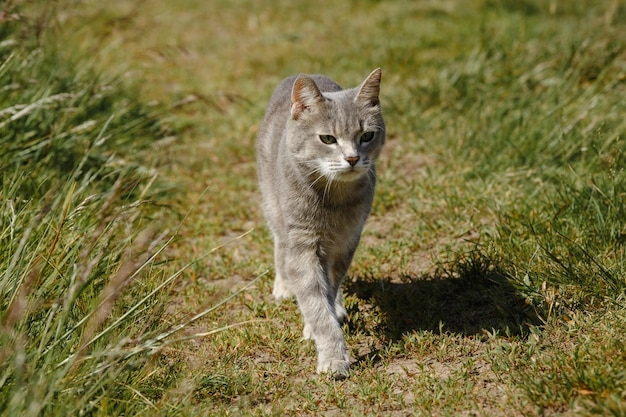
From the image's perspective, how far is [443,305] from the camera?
158 inches

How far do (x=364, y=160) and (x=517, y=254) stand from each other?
104 cm

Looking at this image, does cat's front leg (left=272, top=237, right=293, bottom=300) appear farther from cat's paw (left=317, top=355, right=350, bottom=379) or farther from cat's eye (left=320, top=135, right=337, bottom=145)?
cat's paw (left=317, top=355, right=350, bottom=379)

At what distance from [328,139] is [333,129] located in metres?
0.07

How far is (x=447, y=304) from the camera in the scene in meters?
4.01

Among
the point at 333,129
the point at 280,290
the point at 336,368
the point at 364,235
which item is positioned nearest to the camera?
the point at 336,368

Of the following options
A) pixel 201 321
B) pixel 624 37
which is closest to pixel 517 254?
pixel 201 321

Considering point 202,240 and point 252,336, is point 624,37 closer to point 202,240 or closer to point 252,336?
point 202,240

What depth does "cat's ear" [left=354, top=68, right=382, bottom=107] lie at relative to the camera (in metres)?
3.84

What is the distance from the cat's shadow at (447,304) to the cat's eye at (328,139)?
936mm

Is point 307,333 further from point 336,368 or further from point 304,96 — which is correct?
point 304,96

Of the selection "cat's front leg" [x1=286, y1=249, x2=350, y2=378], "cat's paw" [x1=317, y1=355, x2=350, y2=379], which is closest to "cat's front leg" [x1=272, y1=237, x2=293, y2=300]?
"cat's front leg" [x1=286, y1=249, x2=350, y2=378]

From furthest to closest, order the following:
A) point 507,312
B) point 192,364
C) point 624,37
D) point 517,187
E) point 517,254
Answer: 1. point 624,37
2. point 517,187
3. point 517,254
4. point 507,312
5. point 192,364

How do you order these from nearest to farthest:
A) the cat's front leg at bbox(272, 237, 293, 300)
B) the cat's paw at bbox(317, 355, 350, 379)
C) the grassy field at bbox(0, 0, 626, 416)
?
the grassy field at bbox(0, 0, 626, 416)
the cat's paw at bbox(317, 355, 350, 379)
the cat's front leg at bbox(272, 237, 293, 300)

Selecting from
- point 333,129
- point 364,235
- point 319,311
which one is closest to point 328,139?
point 333,129
